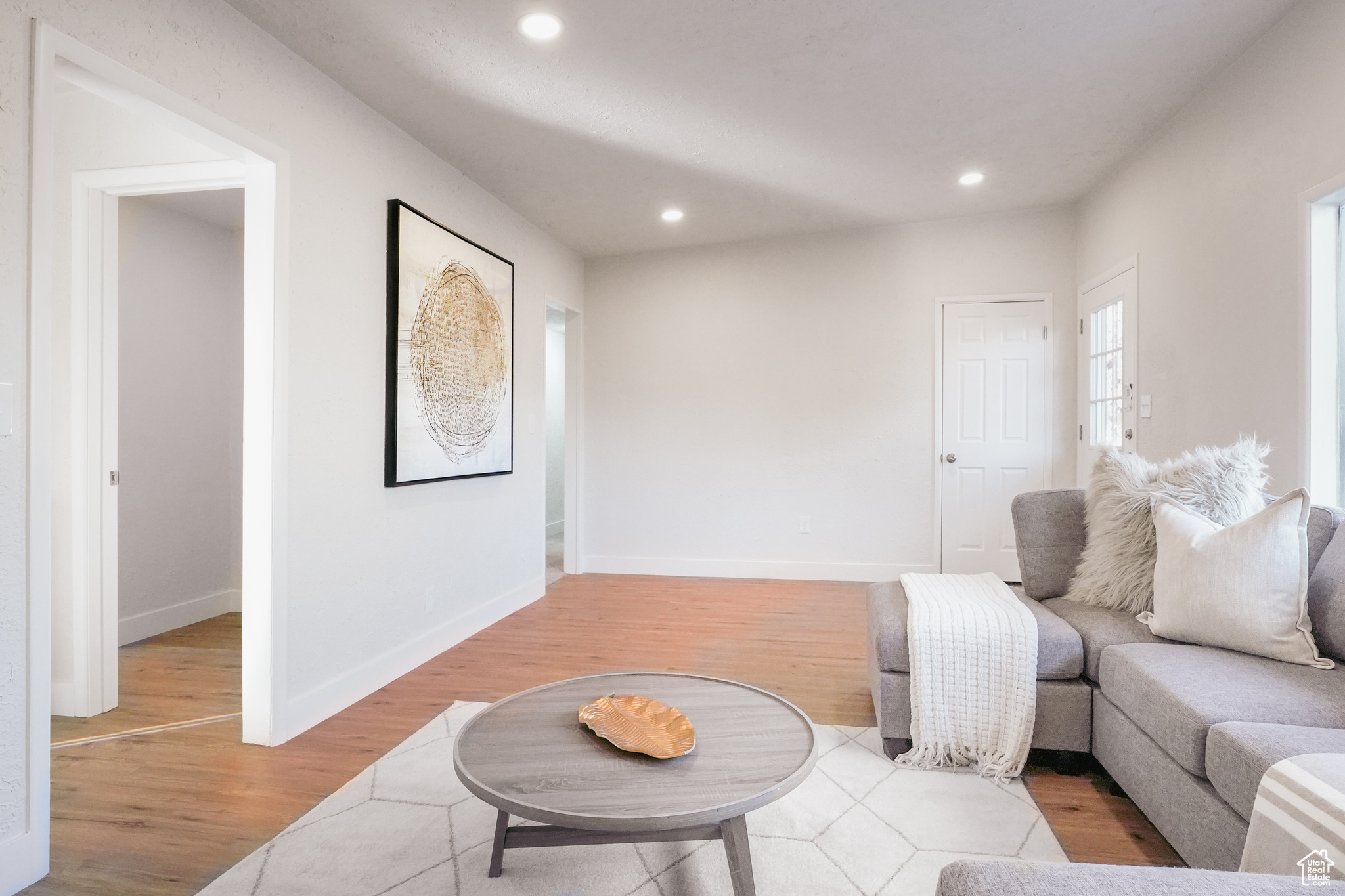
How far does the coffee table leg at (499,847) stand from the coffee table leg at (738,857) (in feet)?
1.69

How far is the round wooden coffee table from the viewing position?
1.32 m

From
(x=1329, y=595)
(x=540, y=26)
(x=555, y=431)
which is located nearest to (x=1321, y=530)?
(x=1329, y=595)

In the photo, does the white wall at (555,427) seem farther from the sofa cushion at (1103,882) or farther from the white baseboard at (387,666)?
the sofa cushion at (1103,882)

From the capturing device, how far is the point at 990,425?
4980 millimetres

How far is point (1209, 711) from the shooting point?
1.61 metres

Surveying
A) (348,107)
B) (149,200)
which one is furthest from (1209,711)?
(149,200)

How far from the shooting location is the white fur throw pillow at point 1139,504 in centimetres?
227

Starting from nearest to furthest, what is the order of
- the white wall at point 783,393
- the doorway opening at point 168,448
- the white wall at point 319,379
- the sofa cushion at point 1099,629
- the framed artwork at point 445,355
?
1. the white wall at point 319,379
2. the sofa cushion at point 1099,629
3. the doorway opening at point 168,448
4. the framed artwork at point 445,355
5. the white wall at point 783,393

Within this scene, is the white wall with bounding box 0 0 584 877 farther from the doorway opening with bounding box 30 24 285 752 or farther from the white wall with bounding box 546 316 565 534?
the white wall with bounding box 546 316 565 534

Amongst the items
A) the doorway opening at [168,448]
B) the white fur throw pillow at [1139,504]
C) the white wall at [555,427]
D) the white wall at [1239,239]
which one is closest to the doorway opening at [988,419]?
the white wall at [1239,239]

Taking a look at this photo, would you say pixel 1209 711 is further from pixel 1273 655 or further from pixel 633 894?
pixel 633 894

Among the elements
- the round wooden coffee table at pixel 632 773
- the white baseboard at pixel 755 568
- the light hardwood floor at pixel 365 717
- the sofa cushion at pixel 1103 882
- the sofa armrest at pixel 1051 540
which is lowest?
the light hardwood floor at pixel 365 717

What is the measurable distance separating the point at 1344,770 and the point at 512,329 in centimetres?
391

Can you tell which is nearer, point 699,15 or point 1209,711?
point 1209,711
